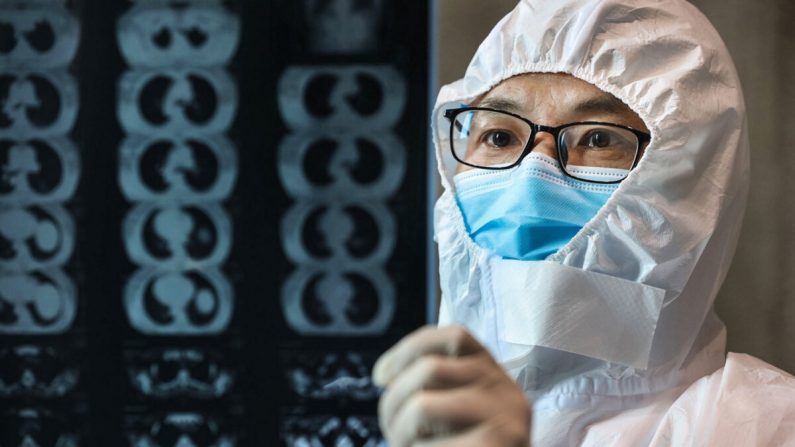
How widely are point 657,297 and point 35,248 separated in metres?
1.54

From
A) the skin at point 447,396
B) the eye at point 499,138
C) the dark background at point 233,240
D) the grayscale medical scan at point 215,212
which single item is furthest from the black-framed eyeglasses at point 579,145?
the dark background at point 233,240

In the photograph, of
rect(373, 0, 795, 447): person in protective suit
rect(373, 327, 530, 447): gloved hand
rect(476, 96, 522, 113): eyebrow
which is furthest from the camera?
rect(476, 96, 522, 113): eyebrow

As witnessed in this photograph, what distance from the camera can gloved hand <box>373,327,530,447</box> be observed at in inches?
27.2

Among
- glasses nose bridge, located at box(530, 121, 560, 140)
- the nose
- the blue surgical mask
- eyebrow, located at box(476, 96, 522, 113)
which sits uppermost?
eyebrow, located at box(476, 96, 522, 113)

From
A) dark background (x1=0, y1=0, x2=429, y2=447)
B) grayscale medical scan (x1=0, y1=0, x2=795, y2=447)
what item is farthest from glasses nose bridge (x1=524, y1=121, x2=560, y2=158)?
dark background (x1=0, y1=0, x2=429, y2=447)

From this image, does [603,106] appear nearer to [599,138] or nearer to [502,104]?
[599,138]

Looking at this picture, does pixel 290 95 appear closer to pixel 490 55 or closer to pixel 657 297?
pixel 490 55

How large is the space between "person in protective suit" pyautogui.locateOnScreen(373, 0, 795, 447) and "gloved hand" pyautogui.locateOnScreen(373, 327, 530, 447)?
1.30 ft

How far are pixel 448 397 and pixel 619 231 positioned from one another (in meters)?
0.53

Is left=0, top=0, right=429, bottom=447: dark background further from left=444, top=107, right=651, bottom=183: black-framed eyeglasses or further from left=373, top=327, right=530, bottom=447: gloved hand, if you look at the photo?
left=373, top=327, right=530, bottom=447: gloved hand

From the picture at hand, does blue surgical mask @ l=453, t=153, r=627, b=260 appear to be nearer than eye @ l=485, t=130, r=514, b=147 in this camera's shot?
Yes

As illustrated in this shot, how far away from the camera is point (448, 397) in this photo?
27.4 inches

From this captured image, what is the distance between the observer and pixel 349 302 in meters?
2.10

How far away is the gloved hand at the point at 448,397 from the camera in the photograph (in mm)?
690
